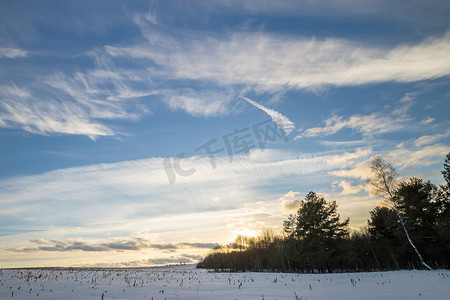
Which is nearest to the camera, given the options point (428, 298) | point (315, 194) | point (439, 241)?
point (428, 298)

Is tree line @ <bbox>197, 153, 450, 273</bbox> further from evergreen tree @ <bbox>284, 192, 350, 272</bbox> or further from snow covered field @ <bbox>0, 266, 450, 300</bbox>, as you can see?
snow covered field @ <bbox>0, 266, 450, 300</bbox>

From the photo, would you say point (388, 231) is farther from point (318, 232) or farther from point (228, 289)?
point (228, 289)

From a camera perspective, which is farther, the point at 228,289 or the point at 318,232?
the point at 318,232

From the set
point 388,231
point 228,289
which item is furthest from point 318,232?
point 228,289

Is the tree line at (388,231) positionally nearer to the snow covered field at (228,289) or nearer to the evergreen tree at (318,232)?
the evergreen tree at (318,232)

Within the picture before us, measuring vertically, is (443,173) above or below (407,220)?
above

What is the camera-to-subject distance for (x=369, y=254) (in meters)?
44.4

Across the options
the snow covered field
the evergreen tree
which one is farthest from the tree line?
the snow covered field

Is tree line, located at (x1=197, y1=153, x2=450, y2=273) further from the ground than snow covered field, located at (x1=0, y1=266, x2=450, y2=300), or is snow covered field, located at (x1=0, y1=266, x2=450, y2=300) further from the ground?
tree line, located at (x1=197, y1=153, x2=450, y2=273)

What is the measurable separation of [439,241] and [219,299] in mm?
34857

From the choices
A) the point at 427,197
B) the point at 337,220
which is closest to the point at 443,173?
the point at 427,197

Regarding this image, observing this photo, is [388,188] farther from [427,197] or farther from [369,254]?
[369,254]

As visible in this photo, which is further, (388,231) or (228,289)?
(388,231)

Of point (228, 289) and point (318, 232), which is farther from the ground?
point (318, 232)
